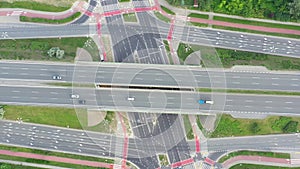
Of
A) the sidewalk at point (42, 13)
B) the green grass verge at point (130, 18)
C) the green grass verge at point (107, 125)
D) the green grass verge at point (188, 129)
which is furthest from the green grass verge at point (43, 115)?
the green grass verge at point (130, 18)

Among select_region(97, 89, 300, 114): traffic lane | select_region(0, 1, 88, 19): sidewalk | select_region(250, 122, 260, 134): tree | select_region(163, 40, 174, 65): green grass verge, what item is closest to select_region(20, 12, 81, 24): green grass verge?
select_region(0, 1, 88, 19): sidewalk

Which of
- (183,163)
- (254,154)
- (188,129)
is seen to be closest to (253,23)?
(188,129)

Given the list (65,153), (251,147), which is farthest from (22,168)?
(251,147)

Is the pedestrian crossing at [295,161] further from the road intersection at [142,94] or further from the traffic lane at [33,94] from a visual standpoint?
the traffic lane at [33,94]

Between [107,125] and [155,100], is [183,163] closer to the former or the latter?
[155,100]

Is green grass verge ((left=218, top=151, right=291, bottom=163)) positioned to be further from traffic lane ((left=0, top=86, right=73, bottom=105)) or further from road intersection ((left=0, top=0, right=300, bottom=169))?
traffic lane ((left=0, top=86, right=73, bottom=105))

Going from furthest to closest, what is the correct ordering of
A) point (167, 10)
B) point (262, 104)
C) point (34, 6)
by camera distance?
point (167, 10) < point (34, 6) < point (262, 104)
